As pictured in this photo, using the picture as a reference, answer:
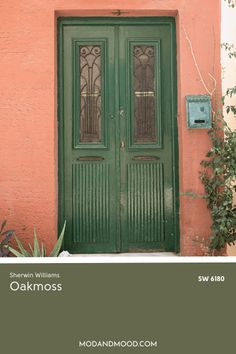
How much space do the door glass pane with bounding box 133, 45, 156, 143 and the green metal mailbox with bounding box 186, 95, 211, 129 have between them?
45 centimetres

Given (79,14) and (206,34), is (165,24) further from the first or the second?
(79,14)

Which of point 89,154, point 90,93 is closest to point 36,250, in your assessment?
point 89,154

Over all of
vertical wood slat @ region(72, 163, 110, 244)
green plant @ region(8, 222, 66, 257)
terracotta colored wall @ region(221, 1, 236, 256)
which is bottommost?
green plant @ region(8, 222, 66, 257)

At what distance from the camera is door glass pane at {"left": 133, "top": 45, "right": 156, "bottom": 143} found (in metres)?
4.62

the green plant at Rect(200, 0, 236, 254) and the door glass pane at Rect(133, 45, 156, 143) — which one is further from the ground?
the door glass pane at Rect(133, 45, 156, 143)

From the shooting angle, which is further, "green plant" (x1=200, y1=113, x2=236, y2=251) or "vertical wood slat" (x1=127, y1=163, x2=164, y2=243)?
"vertical wood slat" (x1=127, y1=163, x2=164, y2=243)

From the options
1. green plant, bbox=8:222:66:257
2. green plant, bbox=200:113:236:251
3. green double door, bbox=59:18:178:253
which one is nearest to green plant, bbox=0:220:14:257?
green plant, bbox=8:222:66:257

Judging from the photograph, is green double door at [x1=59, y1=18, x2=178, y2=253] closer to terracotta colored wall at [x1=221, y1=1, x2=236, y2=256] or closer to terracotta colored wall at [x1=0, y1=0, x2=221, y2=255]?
terracotta colored wall at [x1=0, y1=0, x2=221, y2=255]

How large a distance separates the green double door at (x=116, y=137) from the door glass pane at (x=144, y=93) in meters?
0.01

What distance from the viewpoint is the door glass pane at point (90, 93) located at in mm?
4605

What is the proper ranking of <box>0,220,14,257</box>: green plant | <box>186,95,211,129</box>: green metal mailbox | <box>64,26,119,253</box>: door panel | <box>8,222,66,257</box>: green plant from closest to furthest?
<box>8,222,66,257</box>: green plant, <box>0,220,14,257</box>: green plant, <box>186,95,211,129</box>: green metal mailbox, <box>64,26,119,253</box>: door panel

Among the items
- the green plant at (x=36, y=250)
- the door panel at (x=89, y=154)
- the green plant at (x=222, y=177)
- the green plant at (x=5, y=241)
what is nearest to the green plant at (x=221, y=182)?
the green plant at (x=222, y=177)

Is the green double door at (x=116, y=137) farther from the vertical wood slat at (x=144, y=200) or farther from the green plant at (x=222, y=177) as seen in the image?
the green plant at (x=222, y=177)
